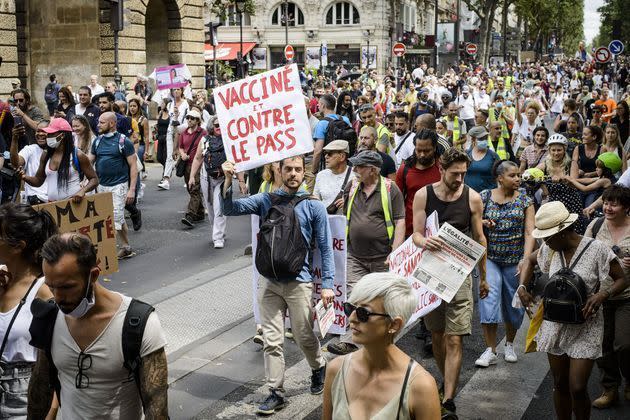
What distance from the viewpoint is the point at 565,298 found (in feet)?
17.0

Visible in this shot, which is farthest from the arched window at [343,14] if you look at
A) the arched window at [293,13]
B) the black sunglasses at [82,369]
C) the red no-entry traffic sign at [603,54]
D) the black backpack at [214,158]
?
the black sunglasses at [82,369]

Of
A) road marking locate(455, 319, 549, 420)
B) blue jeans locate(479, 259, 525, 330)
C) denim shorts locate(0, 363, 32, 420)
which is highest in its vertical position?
denim shorts locate(0, 363, 32, 420)

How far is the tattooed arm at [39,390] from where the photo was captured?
3559 mm

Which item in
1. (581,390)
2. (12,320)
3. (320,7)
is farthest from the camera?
(320,7)

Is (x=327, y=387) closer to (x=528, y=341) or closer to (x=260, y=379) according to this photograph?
(x=528, y=341)

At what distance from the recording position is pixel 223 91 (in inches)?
255

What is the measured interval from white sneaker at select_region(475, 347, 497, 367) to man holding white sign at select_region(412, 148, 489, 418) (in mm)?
749

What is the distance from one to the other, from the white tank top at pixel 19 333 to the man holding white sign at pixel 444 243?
9.79 feet

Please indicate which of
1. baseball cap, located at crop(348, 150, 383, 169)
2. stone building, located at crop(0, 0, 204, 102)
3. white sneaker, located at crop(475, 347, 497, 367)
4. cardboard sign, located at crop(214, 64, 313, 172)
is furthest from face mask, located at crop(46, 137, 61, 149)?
stone building, located at crop(0, 0, 204, 102)

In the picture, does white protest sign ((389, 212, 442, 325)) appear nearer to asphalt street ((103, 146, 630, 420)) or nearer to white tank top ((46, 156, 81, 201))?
asphalt street ((103, 146, 630, 420))

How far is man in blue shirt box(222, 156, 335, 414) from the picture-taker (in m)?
6.04

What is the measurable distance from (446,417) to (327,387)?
242cm

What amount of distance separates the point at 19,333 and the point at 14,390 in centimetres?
27

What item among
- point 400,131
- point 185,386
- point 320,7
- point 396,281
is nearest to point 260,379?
point 185,386
